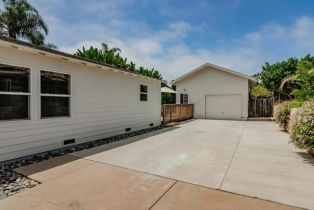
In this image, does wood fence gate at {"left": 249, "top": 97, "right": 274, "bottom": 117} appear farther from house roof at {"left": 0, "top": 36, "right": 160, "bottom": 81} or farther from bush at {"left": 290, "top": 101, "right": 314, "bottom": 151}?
house roof at {"left": 0, "top": 36, "right": 160, "bottom": 81}

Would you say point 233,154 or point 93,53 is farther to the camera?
point 93,53

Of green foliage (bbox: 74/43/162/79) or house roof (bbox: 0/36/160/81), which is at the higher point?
green foliage (bbox: 74/43/162/79)

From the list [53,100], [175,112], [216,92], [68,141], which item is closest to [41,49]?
[53,100]

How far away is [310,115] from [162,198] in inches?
179

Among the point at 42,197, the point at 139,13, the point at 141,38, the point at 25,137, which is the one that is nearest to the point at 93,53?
the point at 141,38

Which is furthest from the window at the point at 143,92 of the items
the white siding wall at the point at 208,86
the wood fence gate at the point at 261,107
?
the wood fence gate at the point at 261,107

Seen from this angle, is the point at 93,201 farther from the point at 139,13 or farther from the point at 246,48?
the point at 246,48

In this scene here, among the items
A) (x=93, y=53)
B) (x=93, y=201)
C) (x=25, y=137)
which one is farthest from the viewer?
(x=93, y=53)

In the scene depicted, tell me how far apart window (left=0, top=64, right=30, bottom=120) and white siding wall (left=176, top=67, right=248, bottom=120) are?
14923 millimetres

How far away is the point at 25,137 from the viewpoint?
17.9ft

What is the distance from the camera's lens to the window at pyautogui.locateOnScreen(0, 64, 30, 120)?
5039 millimetres

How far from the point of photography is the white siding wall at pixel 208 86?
17.0m

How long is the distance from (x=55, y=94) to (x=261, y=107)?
16.6m

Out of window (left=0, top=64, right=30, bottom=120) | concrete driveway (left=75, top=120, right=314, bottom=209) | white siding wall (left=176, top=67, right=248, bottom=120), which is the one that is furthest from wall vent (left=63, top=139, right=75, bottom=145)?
white siding wall (left=176, top=67, right=248, bottom=120)
